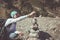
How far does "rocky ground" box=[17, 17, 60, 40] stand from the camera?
254 cm

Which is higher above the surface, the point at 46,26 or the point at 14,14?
the point at 14,14

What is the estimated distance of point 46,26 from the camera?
8.40ft

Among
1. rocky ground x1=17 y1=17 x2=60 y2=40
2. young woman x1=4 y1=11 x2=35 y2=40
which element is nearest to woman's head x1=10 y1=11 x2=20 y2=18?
young woman x1=4 y1=11 x2=35 y2=40

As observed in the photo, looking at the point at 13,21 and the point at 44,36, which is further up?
the point at 13,21

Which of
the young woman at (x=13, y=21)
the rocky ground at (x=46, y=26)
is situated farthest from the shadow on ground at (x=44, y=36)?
the young woman at (x=13, y=21)

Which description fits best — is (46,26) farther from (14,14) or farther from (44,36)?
(14,14)

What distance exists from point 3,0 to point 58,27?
85 centimetres

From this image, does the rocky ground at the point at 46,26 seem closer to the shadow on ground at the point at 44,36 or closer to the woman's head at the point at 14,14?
the shadow on ground at the point at 44,36

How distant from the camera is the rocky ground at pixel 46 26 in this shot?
254 cm

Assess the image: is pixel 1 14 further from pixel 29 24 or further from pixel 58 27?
pixel 58 27

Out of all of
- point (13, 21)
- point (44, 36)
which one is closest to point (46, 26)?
point (44, 36)

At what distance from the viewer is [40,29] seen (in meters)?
2.58

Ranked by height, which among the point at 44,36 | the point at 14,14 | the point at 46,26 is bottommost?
the point at 44,36

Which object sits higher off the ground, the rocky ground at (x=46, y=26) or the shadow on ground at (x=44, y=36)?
the rocky ground at (x=46, y=26)
